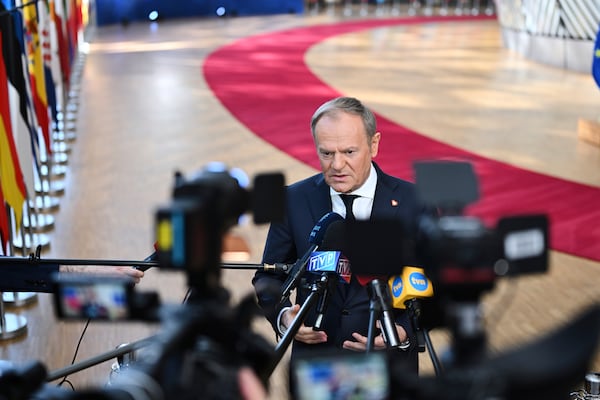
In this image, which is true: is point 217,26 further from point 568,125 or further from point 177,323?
point 177,323

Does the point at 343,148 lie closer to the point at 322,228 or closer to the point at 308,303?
the point at 322,228

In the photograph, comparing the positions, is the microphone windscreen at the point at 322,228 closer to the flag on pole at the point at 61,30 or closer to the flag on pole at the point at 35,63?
the flag on pole at the point at 35,63

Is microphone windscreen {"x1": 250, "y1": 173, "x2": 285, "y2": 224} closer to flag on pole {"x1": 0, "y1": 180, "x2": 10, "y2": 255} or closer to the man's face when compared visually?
the man's face

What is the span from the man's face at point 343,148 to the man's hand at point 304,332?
1.41 feet

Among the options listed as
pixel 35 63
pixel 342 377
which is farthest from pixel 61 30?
pixel 342 377

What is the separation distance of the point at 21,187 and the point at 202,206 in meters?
4.33

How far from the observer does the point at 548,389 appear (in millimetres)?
1167

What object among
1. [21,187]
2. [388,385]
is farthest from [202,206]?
[21,187]

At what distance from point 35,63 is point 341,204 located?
164 inches

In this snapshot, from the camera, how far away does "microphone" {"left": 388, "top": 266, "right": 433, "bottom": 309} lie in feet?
7.47

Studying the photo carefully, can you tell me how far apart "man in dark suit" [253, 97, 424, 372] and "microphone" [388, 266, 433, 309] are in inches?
14.2

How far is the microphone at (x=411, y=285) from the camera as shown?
2.28m

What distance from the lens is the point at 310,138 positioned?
31.1 feet

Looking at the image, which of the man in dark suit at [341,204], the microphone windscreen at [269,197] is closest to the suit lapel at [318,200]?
the man in dark suit at [341,204]
